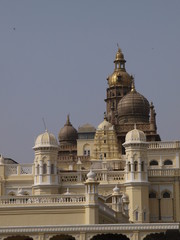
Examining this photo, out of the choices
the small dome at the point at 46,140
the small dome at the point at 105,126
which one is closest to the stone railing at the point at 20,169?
the small dome at the point at 46,140

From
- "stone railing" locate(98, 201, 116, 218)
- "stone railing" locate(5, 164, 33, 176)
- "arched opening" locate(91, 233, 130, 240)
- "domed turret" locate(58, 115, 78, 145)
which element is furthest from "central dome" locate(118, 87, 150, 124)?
"arched opening" locate(91, 233, 130, 240)

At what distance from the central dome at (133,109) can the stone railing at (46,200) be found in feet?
104

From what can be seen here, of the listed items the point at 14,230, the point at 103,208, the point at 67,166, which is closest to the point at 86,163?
the point at 67,166

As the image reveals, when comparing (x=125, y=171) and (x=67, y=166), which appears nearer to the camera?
(x=125, y=171)

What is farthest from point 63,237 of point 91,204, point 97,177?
point 97,177

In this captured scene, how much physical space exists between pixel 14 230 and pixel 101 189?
20941 millimetres

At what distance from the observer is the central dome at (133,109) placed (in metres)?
83.4

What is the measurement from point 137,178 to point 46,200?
1683cm

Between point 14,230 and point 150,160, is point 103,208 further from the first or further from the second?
point 150,160

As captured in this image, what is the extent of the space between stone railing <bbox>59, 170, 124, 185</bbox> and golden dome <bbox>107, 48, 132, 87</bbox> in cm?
2549

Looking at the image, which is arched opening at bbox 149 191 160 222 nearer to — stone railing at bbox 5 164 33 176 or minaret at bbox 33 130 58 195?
minaret at bbox 33 130 58 195

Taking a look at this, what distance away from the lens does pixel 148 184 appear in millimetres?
67688

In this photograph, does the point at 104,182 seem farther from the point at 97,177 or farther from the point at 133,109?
the point at 133,109

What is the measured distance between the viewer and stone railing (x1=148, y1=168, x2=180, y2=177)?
69.3 metres
